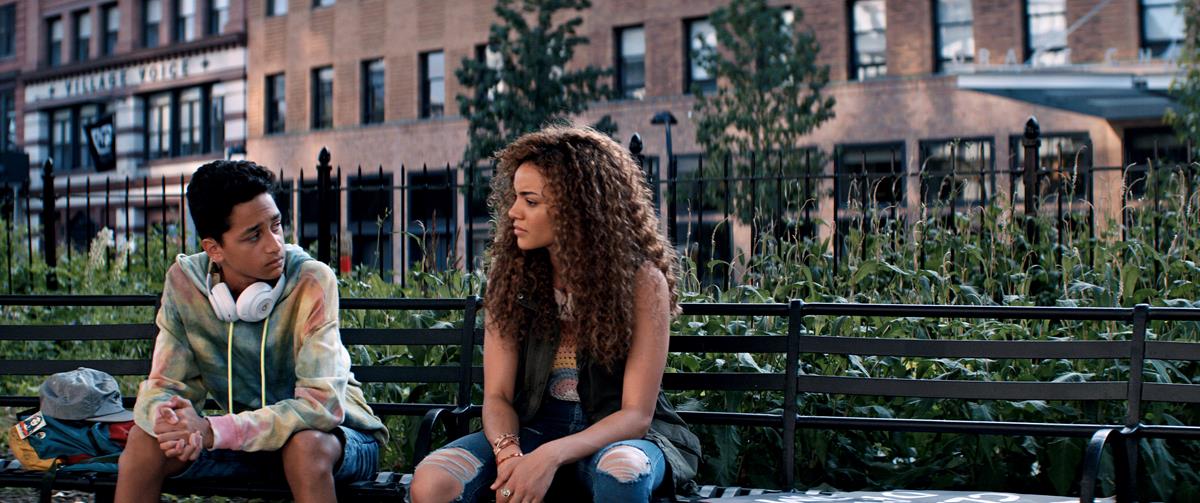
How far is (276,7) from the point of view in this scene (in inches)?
1499

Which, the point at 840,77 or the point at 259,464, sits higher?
the point at 840,77

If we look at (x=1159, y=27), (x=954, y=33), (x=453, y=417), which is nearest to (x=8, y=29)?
(x=954, y=33)

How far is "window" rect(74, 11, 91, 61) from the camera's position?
42.5 m

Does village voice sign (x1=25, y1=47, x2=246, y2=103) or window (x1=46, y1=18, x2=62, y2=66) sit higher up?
window (x1=46, y1=18, x2=62, y2=66)

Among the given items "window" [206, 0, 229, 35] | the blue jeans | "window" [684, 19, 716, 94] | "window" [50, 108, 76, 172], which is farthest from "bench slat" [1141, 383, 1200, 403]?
"window" [50, 108, 76, 172]

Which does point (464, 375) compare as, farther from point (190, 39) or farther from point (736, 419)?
point (190, 39)

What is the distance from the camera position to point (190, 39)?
39344mm

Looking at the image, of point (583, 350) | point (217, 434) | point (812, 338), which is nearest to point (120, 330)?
point (217, 434)

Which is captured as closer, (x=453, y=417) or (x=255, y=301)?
(x=255, y=301)

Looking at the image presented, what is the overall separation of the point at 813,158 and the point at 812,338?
61.1ft

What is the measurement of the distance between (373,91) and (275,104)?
361 centimetres

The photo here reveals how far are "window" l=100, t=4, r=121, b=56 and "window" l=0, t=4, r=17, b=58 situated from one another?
493 centimetres

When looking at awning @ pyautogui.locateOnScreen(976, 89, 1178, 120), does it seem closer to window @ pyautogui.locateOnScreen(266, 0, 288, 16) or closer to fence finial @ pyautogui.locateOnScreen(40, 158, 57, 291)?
fence finial @ pyautogui.locateOnScreen(40, 158, 57, 291)

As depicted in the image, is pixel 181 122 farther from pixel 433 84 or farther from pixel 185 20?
pixel 433 84
